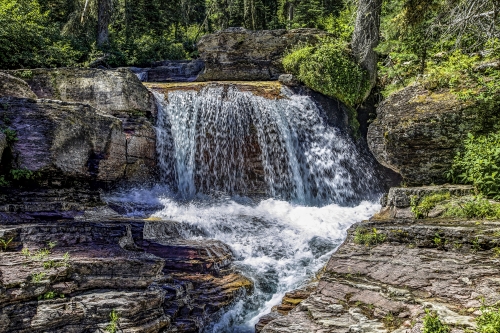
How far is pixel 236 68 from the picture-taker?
17297 millimetres

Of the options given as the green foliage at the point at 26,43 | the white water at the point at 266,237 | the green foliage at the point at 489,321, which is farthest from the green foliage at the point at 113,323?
the green foliage at the point at 26,43

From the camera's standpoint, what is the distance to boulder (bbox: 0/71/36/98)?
945 cm

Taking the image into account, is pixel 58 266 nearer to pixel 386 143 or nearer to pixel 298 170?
pixel 386 143

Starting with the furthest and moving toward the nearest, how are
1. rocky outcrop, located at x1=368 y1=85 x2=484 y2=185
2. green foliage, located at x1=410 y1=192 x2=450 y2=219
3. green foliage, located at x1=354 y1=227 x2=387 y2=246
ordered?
1. rocky outcrop, located at x1=368 y1=85 x2=484 y2=185
2. green foliage, located at x1=410 y1=192 x2=450 y2=219
3. green foliage, located at x1=354 y1=227 x2=387 y2=246

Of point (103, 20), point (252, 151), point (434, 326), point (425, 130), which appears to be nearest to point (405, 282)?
point (434, 326)

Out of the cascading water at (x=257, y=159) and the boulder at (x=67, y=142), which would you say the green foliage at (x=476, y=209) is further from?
the boulder at (x=67, y=142)

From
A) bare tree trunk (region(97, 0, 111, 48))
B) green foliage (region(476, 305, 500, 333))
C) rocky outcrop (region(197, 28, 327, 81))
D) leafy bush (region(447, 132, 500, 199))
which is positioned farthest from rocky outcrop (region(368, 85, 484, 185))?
bare tree trunk (region(97, 0, 111, 48))

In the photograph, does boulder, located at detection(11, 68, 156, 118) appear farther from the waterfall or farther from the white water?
the white water

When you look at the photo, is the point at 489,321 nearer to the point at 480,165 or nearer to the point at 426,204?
the point at 426,204

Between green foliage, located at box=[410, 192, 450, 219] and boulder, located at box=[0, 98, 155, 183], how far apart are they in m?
7.83

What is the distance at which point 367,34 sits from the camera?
14.1m

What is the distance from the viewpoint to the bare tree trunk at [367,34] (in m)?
13.3

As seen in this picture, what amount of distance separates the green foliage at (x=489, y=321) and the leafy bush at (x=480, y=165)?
10.8ft

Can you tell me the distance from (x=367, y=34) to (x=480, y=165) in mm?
9524
